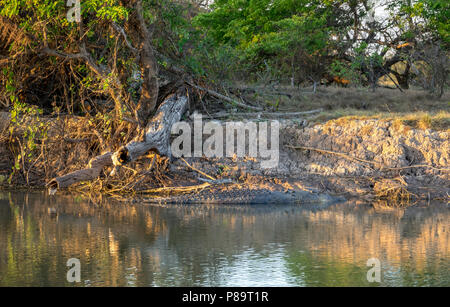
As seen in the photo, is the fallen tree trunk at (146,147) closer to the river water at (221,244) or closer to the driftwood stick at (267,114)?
the river water at (221,244)

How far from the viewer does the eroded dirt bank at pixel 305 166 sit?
40.4ft

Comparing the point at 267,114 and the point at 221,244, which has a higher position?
the point at 267,114

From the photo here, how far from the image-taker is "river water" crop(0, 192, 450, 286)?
6.70 meters

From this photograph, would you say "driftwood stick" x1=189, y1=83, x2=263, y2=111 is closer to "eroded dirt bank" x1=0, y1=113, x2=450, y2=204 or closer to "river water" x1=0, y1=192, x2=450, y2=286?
"eroded dirt bank" x1=0, y1=113, x2=450, y2=204

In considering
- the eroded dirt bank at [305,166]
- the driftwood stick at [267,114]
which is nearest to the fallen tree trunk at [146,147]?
the eroded dirt bank at [305,166]

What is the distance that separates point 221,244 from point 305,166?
5.31 metres

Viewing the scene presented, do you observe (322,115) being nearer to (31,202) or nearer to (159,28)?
(159,28)

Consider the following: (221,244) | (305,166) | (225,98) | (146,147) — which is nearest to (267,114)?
(225,98)

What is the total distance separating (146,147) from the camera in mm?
12656

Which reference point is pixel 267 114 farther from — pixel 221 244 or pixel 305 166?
pixel 221 244

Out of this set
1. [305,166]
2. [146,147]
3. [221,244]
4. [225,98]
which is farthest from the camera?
[225,98]

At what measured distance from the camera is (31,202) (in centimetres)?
1189

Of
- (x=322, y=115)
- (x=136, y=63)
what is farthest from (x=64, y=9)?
(x=322, y=115)

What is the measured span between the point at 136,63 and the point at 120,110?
1.29 metres
